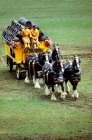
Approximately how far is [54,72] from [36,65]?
5.49ft

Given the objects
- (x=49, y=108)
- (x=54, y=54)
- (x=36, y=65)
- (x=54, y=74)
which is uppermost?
(x=54, y=54)

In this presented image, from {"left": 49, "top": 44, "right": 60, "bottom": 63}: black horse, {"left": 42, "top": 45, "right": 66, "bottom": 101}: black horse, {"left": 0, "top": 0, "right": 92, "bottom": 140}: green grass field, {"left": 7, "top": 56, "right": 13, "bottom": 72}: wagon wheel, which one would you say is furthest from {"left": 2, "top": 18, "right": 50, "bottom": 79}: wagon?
{"left": 42, "top": 45, "right": 66, "bottom": 101}: black horse

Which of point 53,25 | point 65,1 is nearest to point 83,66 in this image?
point 53,25

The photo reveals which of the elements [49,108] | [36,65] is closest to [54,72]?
[49,108]

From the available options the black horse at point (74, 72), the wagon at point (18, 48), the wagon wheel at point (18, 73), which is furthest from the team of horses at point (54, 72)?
the wagon wheel at point (18, 73)

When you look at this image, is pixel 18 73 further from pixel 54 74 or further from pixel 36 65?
pixel 54 74

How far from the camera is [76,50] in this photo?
22438 millimetres

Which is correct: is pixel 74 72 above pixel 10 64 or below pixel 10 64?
above

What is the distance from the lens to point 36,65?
650 inches

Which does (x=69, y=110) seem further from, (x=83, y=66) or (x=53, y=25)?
(x=53, y=25)

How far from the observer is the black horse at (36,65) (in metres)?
16.4

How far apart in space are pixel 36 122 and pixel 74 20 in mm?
16912

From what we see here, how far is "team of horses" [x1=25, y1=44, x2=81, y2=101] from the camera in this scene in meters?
14.9

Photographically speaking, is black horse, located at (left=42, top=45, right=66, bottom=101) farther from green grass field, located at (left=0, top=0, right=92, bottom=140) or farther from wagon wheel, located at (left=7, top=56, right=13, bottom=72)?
wagon wheel, located at (left=7, top=56, right=13, bottom=72)
